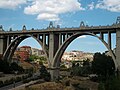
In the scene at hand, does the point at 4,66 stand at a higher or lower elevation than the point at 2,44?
lower

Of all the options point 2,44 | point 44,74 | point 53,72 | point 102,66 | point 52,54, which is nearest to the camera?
point 44,74

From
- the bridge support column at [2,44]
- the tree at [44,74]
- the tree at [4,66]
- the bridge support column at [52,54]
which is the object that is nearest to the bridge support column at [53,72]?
the bridge support column at [52,54]

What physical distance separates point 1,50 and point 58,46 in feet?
55.4

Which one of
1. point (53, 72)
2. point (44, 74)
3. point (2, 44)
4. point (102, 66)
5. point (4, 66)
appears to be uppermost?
point (2, 44)

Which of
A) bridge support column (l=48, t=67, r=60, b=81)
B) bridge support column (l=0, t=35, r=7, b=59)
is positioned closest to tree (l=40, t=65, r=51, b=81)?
bridge support column (l=48, t=67, r=60, b=81)

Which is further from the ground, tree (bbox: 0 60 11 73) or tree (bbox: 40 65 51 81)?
tree (bbox: 0 60 11 73)

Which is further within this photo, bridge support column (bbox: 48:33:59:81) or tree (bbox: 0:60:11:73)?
tree (bbox: 0:60:11:73)

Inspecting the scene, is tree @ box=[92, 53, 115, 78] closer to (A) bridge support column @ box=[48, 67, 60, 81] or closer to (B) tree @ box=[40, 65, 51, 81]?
(A) bridge support column @ box=[48, 67, 60, 81]

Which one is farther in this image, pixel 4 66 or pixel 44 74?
pixel 4 66

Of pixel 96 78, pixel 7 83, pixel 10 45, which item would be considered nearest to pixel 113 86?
pixel 7 83

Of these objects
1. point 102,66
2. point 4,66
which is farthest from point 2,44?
point 102,66

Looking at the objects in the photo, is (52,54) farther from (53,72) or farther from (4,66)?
(4,66)

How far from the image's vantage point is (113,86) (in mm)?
31031

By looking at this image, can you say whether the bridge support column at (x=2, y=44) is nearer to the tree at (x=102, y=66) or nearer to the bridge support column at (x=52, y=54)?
the bridge support column at (x=52, y=54)
